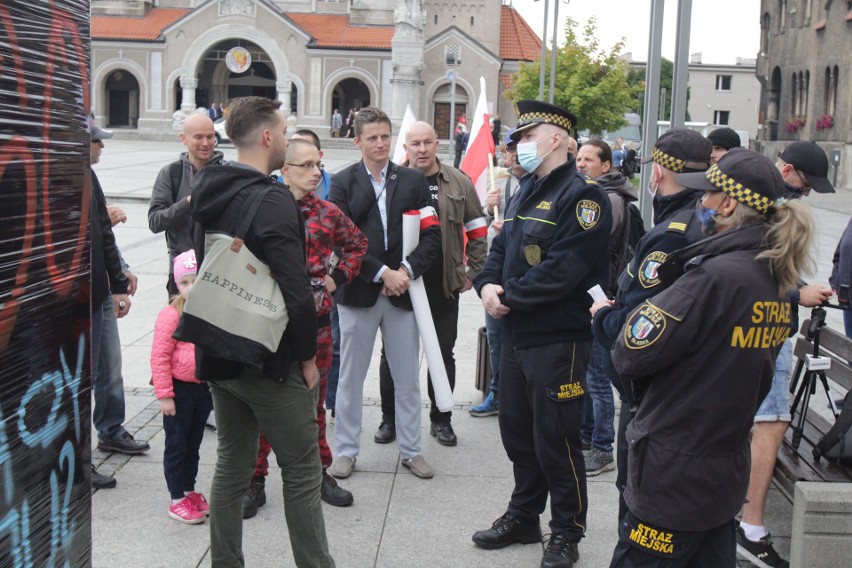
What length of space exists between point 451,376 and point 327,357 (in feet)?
5.91

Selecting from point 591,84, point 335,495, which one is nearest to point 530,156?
point 335,495

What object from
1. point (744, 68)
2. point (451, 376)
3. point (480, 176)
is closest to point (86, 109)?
point (451, 376)

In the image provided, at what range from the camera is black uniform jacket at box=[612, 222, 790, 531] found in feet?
9.96

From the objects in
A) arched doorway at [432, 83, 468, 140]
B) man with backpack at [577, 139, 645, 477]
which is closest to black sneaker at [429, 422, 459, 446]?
man with backpack at [577, 139, 645, 477]

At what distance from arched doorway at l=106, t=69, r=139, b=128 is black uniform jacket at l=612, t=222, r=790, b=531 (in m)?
56.5

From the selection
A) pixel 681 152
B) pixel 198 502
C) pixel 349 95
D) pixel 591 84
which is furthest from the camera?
pixel 349 95

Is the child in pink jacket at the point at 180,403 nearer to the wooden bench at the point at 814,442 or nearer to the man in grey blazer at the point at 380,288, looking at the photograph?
the man in grey blazer at the point at 380,288

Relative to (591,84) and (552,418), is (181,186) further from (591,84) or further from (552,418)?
(591,84)

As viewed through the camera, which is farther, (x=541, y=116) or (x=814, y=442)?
(x=814, y=442)

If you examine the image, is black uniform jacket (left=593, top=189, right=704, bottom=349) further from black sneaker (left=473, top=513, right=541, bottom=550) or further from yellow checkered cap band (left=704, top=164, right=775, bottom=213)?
black sneaker (left=473, top=513, right=541, bottom=550)

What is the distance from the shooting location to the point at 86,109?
8.54ft

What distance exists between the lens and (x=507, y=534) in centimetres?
462

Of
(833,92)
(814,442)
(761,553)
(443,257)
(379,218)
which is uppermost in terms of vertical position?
(833,92)

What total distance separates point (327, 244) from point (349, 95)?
53.0 meters
